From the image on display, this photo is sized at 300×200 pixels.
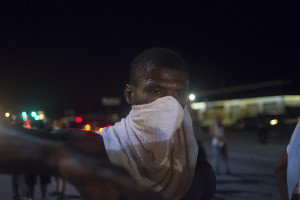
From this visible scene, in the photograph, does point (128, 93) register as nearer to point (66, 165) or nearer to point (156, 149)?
point (156, 149)

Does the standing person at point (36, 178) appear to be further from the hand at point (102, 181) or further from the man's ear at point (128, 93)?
the man's ear at point (128, 93)

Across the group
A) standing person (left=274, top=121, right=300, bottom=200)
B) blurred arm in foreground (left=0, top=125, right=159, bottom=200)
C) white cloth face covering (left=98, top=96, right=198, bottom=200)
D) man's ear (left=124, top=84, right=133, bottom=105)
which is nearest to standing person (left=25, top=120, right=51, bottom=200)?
blurred arm in foreground (left=0, top=125, right=159, bottom=200)

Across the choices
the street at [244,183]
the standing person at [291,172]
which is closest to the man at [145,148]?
the standing person at [291,172]

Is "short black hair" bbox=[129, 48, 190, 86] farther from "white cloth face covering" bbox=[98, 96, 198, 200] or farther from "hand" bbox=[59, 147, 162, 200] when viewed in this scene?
"hand" bbox=[59, 147, 162, 200]

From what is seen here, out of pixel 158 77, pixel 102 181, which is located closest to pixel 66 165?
pixel 102 181

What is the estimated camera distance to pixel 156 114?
1.23 meters

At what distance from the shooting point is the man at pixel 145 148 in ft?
1.92

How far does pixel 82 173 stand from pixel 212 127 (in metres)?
9.94

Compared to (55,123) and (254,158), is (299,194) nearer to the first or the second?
(55,123)

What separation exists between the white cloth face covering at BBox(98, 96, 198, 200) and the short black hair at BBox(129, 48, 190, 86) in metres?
0.24

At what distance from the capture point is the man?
0.59m

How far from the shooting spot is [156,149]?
3.82 ft

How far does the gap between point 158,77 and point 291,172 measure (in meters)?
0.80

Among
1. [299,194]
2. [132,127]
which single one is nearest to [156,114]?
[132,127]
